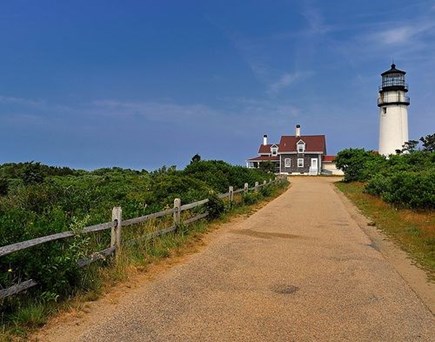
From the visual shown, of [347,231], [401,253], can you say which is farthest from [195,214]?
[401,253]

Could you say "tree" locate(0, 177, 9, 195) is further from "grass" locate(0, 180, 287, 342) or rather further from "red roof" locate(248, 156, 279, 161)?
"red roof" locate(248, 156, 279, 161)

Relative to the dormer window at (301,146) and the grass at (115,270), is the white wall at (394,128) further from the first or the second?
the grass at (115,270)

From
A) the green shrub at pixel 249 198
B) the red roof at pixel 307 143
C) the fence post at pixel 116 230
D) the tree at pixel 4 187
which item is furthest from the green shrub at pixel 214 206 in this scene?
the red roof at pixel 307 143

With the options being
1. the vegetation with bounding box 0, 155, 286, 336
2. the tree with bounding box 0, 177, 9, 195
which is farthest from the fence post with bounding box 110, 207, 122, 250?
the tree with bounding box 0, 177, 9, 195

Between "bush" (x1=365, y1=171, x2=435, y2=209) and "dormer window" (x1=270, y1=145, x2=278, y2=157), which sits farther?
"dormer window" (x1=270, y1=145, x2=278, y2=157)

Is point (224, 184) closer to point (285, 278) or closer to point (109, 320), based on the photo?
point (285, 278)

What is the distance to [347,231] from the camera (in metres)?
13.9

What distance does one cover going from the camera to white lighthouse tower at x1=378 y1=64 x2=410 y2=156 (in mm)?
54219

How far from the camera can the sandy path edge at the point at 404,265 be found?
7.10 meters

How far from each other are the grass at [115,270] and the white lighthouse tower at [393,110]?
1817 inches

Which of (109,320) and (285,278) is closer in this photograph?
(109,320)

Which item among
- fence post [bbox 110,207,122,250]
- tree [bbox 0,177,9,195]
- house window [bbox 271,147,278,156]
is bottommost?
fence post [bbox 110,207,122,250]

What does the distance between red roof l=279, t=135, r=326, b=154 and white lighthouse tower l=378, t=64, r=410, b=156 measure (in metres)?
14.2

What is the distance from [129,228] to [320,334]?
597 centimetres
